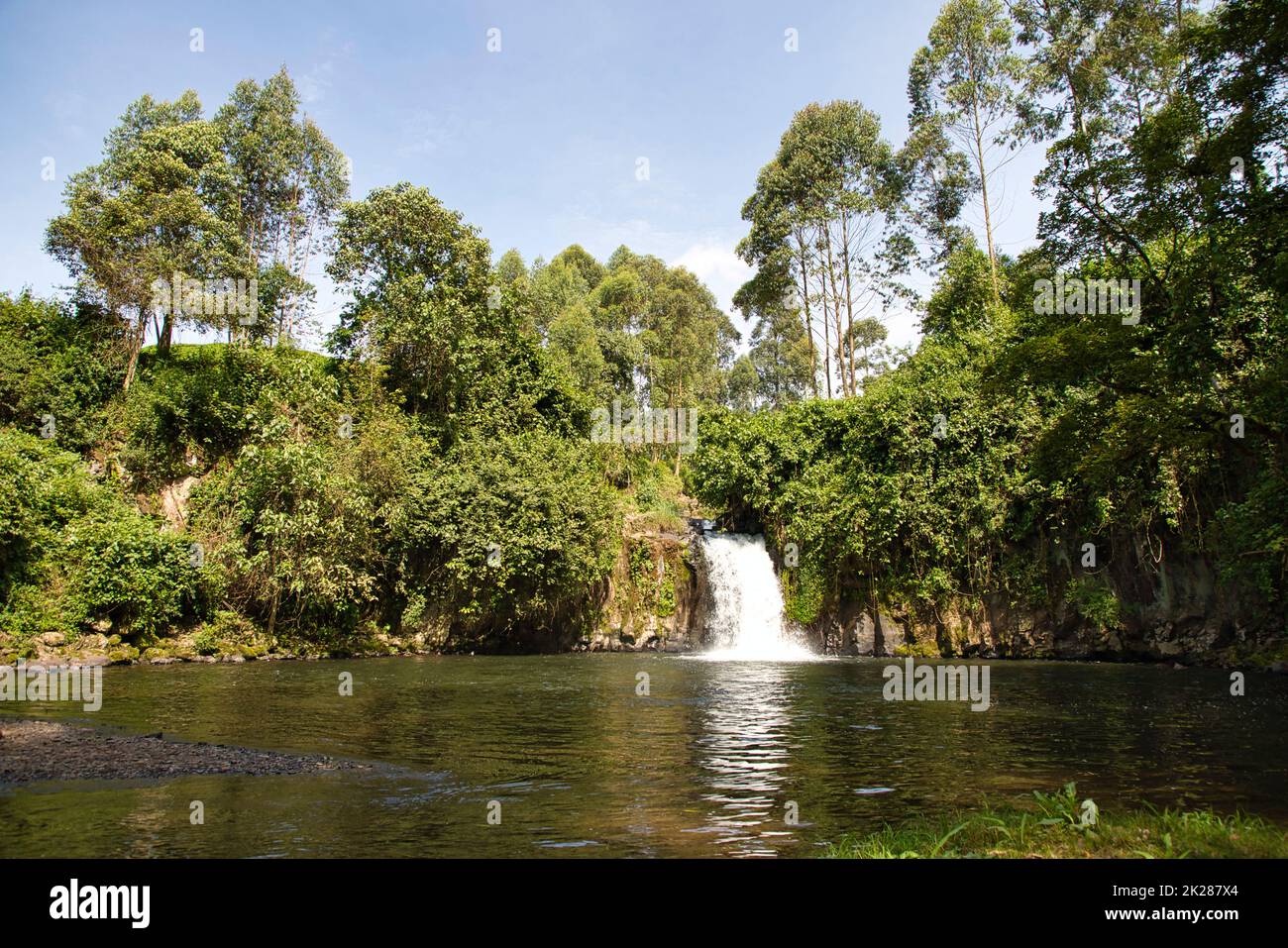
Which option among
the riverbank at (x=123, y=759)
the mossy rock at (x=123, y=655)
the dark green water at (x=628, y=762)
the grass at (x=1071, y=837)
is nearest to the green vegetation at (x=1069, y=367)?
the dark green water at (x=628, y=762)

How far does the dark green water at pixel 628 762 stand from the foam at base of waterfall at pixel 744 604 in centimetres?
1120

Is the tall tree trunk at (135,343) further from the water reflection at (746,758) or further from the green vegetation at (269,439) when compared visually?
the water reflection at (746,758)

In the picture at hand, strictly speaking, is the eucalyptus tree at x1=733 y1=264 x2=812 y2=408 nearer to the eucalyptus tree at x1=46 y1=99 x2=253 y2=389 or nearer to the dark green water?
the eucalyptus tree at x1=46 y1=99 x2=253 y2=389

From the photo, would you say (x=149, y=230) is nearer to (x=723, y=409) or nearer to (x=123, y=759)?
(x=723, y=409)

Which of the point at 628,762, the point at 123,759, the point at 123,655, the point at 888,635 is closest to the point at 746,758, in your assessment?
the point at 628,762

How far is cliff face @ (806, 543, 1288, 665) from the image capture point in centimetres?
2255

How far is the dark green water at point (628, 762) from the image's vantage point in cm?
671

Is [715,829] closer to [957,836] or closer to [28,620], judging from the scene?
[957,836]

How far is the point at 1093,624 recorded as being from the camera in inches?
1001

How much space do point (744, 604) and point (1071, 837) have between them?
2537 centimetres

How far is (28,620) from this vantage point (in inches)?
Answer: 845

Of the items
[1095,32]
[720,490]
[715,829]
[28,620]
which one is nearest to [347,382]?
[28,620]

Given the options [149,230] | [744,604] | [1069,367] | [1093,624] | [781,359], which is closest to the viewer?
[1069,367]

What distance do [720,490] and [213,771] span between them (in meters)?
27.8
